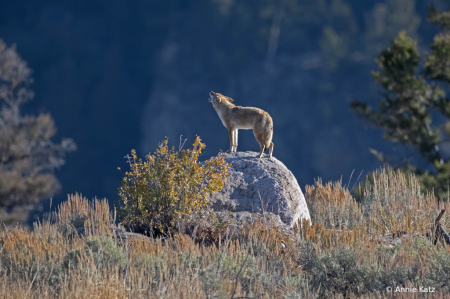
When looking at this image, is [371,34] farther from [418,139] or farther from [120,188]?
[120,188]

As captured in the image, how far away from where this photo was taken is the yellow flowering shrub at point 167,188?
7035 millimetres

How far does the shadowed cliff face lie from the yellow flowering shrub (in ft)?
132

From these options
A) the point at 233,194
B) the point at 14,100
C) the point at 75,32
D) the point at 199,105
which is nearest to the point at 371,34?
the point at 199,105

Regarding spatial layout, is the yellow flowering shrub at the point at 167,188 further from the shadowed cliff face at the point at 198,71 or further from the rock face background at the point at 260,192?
the shadowed cliff face at the point at 198,71

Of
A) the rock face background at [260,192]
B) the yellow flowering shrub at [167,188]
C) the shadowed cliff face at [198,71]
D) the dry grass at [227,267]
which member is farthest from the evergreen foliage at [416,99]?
the shadowed cliff face at [198,71]

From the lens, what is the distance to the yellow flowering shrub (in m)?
7.04

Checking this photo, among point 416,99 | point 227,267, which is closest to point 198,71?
point 416,99

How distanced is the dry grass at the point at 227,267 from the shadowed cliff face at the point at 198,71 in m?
41.4

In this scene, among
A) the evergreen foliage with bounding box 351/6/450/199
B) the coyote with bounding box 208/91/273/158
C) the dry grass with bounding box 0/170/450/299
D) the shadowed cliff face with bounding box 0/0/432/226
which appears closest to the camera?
the dry grass with bounding box 0/170/450/299

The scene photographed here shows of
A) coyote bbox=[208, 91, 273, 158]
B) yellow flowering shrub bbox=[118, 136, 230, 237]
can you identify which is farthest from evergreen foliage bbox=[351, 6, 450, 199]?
yellow flowering shrub bbox=[118, 136, 230, 237]

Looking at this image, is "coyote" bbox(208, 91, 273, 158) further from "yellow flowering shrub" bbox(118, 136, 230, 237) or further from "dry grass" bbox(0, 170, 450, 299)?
"dry grass" bbox(0, 170, 450, 299)

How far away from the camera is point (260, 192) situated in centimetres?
770

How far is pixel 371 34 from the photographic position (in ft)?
166

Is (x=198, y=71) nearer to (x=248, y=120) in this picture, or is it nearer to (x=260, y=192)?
(x=248, y=120)
